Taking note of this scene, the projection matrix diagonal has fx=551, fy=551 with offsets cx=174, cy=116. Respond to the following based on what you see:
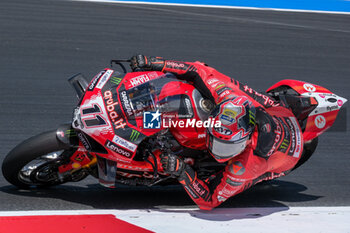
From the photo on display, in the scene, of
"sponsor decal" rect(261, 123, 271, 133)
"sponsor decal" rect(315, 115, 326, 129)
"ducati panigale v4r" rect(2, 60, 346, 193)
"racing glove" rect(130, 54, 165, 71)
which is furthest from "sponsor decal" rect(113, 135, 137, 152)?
"sponsor decal" rect(315, 115, 326, 129)

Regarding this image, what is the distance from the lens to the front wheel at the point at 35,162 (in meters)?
4.42

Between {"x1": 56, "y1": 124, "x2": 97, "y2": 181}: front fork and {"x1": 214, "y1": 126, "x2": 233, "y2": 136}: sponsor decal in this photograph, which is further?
{"x1": 56, "y1": 124, "x2": 97, "y2": 181}: front fork

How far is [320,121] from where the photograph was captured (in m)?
4.99

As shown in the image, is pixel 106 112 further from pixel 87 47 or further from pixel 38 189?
pixel 87 47

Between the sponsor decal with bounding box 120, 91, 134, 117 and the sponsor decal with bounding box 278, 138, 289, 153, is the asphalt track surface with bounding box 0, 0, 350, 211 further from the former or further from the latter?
the sponsor decal with bounding box 120, 91, 134, 117

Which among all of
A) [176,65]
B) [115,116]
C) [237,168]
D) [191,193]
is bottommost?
[191,193]

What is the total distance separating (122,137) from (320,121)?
6.26 feet

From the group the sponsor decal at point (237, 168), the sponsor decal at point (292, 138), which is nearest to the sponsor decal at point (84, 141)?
the sponsor decal at point (237, 168)

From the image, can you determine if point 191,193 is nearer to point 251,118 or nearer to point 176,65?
point 251,118

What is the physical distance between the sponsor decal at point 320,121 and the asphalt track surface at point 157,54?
0.72m

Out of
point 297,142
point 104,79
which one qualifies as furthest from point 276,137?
point 104,79

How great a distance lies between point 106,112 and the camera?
4164 millimetres

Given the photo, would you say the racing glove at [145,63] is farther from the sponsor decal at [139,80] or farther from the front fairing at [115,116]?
the front fairing at [115,116]

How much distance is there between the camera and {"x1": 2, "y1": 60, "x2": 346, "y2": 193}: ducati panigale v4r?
4.18 meters
